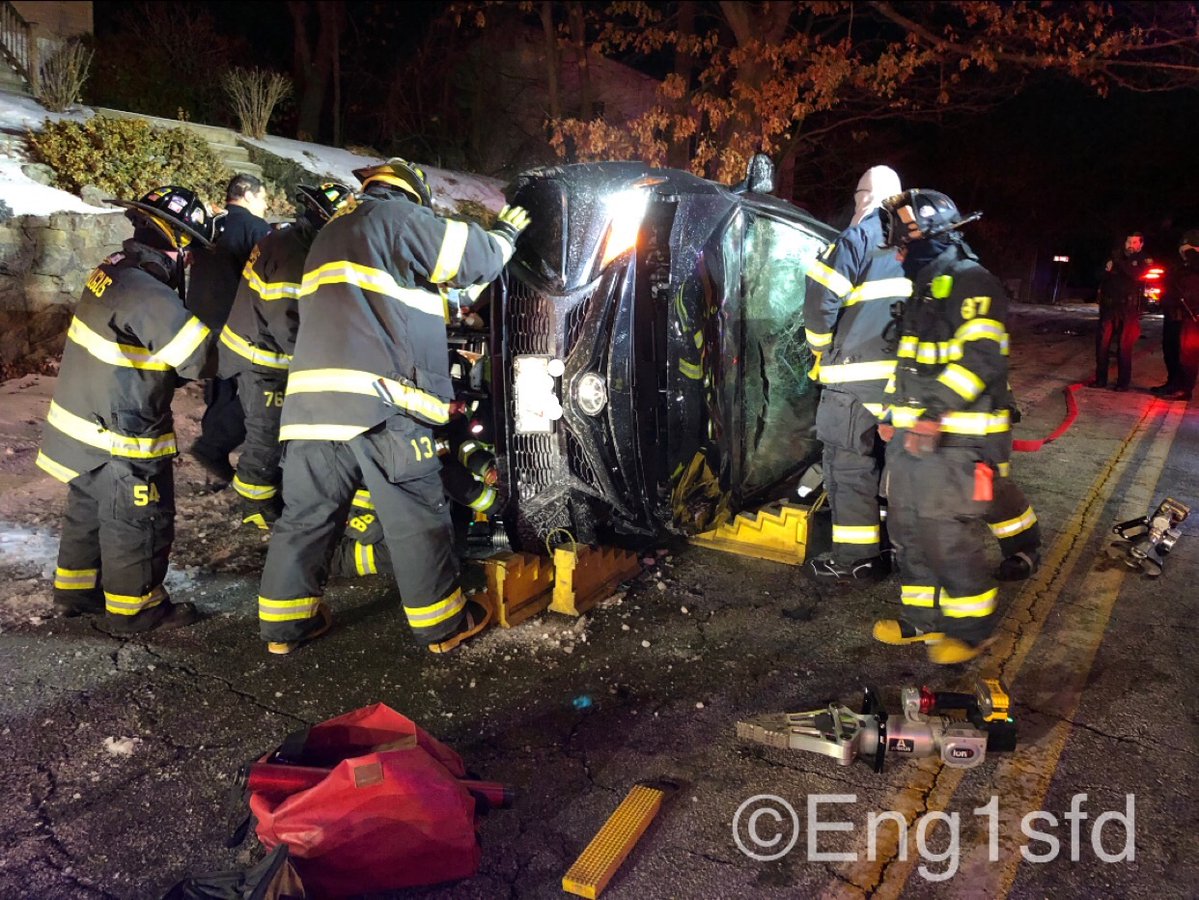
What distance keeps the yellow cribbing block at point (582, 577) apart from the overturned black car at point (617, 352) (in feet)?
0.38

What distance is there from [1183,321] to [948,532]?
7382mm

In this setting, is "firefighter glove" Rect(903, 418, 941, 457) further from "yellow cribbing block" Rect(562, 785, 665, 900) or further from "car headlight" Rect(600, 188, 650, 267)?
"yellow cribbing block" Rect(562, 785, 665, 900)

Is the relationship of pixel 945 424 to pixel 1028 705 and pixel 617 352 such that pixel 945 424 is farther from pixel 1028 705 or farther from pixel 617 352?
pixel 617 352

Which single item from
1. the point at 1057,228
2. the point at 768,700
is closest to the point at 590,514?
the point at 768,700

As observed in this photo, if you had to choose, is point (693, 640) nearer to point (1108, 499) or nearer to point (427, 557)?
point (427, 557)

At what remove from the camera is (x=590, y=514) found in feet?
12.4

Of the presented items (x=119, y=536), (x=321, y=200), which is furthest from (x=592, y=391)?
(x=119, y=536)

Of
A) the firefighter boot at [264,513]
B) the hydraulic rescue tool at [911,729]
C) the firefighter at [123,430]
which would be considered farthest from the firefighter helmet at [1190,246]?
the firefighter at [123,430]

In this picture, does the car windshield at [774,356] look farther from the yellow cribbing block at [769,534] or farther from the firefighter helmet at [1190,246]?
the firefighter helmet at [1190,246]

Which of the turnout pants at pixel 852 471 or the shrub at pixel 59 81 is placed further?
the shrub at pixel 59 81

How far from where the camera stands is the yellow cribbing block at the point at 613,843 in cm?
225

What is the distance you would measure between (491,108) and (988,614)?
16.8 m

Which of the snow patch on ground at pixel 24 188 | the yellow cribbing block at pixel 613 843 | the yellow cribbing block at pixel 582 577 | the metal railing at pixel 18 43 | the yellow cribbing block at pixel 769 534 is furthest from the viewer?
the metal railing at pixel 18 43

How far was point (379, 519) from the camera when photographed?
11.1 ft
